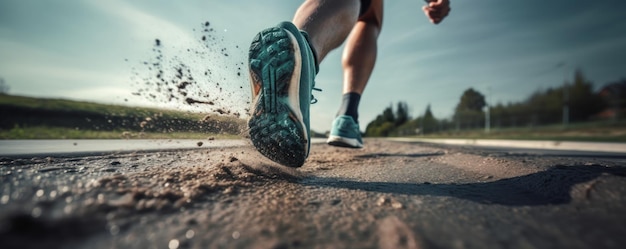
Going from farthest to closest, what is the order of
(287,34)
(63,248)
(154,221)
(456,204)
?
(287,34)
(456,204)
(154,221)
(63,248)

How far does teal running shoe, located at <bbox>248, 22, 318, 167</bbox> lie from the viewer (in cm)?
106

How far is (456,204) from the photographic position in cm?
73

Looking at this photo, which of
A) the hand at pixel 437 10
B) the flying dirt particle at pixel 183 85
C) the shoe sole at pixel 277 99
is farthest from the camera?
the hand at pixel 437 10

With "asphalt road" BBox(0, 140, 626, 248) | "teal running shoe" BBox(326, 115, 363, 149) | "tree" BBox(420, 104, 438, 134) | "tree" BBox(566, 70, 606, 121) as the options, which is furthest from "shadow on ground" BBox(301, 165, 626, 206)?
"tree" BBox(420, 104, 438, 134)

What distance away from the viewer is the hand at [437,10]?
246cm

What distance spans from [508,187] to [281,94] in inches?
31.4

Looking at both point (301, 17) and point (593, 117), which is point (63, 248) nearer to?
point (301, 17)

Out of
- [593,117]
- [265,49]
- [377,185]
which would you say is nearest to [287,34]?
[265,49]

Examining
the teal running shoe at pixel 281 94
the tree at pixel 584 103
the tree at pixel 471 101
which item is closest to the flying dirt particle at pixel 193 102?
the teal running shoe at pixel 281 94

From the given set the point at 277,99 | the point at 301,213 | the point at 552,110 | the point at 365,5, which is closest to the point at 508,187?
the point at 301,213

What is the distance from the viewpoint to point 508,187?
943mm

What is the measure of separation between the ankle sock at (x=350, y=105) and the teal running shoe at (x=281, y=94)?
880 mm

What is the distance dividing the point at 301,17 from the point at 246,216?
41.5 inches

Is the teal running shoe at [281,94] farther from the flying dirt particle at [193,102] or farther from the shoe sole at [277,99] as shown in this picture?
the flying dirt particle at [193,102]
